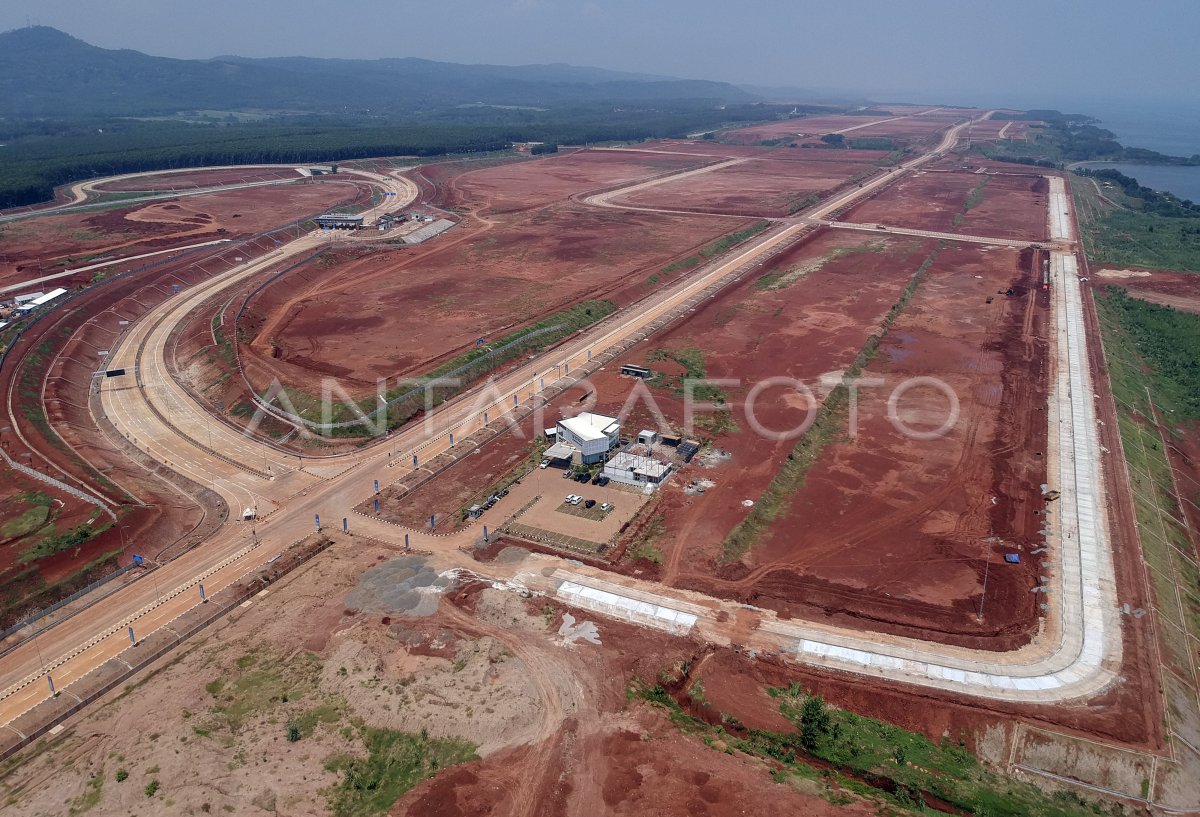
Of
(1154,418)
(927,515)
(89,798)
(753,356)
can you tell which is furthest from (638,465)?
(1154,418)

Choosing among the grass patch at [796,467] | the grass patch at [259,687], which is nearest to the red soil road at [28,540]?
the grass patch at [259,687]

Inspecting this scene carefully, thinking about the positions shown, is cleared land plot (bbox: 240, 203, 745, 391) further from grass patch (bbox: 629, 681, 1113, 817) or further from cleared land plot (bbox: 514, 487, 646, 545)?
grass patch (bbox: 629, 681, 1113, 817)

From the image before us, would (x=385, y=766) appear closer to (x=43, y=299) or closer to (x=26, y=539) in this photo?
(x=26, y=539)

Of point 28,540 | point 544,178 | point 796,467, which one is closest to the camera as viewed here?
point 28,540

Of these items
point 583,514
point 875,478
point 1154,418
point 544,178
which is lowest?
point 1154,418

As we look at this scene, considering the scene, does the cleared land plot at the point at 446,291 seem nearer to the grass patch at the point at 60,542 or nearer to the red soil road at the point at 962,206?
the grass patch at the point at 60,542

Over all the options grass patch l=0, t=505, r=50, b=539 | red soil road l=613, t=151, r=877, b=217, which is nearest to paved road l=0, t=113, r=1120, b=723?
grass patch l=0, t=505, r=50, b=539
